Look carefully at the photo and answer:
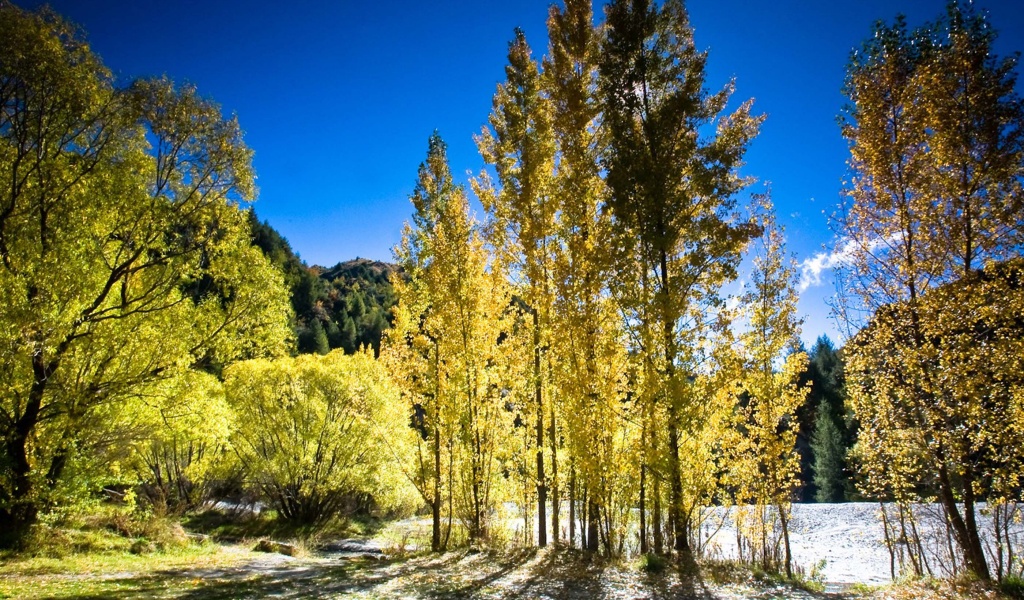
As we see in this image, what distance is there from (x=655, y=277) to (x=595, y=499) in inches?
177

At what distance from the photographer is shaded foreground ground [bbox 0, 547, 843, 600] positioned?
7.17 meters

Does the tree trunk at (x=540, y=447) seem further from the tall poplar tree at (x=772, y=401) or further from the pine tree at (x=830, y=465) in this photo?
the pine tree at (x=830, y=465)

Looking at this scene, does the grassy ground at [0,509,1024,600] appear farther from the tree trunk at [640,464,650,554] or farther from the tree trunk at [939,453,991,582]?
the tree trunk at [640,464,650,554]

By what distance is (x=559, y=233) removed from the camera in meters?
10.6

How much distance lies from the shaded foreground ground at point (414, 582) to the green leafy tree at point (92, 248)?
3.52 meters

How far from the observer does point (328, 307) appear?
104000mm

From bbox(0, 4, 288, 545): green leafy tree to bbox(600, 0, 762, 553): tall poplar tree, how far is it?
914cm

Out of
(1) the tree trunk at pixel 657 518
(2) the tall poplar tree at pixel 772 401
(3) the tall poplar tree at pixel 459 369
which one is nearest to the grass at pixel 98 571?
(3) the tall poplar tree at pixel 459 369

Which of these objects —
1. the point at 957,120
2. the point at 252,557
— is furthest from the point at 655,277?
the point at 252,557

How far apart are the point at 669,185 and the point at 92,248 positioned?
1194 cm

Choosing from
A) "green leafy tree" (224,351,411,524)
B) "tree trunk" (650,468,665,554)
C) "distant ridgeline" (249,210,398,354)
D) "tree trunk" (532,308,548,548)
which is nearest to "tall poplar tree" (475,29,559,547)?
"tree trunk" (532,308,548,548)

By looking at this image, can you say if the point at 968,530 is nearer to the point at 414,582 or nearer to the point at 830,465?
the point at 414,582

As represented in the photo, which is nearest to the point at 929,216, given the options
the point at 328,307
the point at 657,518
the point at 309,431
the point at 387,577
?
the point at 657,518

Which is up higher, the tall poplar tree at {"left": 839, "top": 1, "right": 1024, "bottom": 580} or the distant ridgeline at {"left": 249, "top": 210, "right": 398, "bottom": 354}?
the distant ridgeline at {"left": 249, "top": 210, "right": 398, "bottom": 354}
